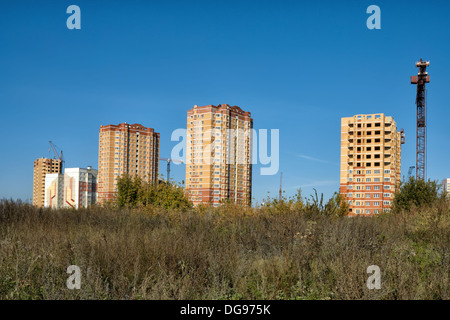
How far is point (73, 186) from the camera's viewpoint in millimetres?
138625

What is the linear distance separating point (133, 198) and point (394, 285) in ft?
73.7

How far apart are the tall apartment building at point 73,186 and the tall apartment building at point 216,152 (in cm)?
5034

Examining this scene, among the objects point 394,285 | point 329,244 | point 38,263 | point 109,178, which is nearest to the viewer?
point 394,285

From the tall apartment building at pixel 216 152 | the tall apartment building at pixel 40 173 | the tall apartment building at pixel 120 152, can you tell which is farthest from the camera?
the tall apartment building at pixel 40 173

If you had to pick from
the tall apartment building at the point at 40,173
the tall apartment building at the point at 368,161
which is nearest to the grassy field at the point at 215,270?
the tall apartment building at the point at 368,161

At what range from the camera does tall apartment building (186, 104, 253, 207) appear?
102 metres

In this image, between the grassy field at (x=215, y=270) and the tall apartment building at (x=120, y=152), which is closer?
the grassy field at (x=215, y=270)

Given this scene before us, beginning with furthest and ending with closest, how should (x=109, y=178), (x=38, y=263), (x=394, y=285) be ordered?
(x=109, y=178) → (x=38, y=263) → (x=394, y=285)

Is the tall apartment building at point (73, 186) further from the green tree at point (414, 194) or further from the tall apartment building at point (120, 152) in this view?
the green tree at point (414, 194)

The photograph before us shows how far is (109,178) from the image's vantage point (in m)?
130

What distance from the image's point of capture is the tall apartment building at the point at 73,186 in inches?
5433


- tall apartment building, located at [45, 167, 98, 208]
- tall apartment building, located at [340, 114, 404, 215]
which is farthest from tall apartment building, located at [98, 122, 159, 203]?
tall apartment building, located at [340, 114, 404, 215]
